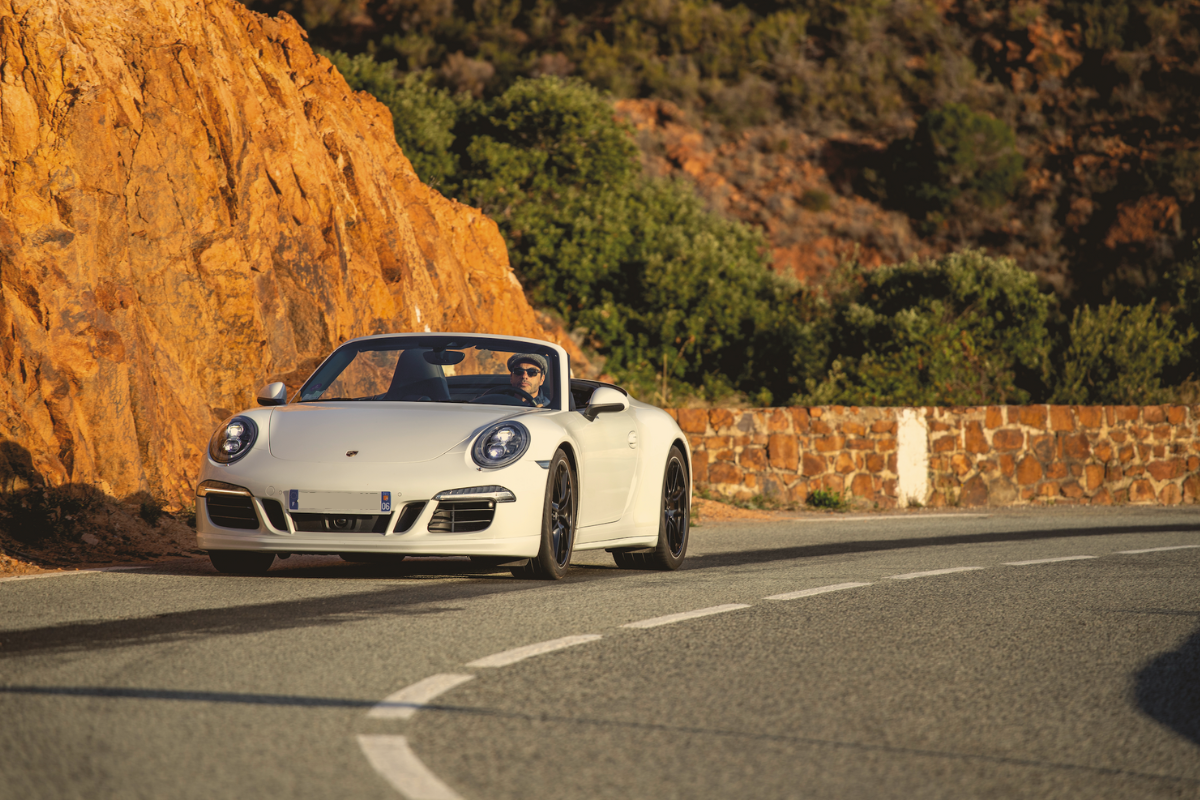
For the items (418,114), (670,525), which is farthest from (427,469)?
(418,114)

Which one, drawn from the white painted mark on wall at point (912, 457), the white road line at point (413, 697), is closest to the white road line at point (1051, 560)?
the white road line at point (413, 697)

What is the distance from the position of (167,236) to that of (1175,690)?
421 inches

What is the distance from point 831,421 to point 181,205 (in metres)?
9.77

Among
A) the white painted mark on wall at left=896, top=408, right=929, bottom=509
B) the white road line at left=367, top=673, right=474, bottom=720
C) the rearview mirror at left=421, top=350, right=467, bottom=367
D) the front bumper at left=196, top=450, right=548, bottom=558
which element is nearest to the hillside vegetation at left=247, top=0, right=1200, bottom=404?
the white painted mark on wall at left=896, top=408, right=929, bottom=509

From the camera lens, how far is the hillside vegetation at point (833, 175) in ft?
100

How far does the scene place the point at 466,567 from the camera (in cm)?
974

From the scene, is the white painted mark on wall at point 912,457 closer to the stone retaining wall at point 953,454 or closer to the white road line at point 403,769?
the stone retaining wall at point 953,454

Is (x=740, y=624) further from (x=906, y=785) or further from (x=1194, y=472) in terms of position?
(x=1194, y=472)

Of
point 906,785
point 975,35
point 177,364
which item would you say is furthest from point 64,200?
point 975,35

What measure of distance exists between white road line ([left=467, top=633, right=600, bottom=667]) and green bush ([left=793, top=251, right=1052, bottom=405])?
17945mm

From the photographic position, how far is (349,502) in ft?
25.4

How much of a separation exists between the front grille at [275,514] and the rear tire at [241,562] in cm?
61

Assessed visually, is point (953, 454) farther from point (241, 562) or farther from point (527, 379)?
point (241, 562)

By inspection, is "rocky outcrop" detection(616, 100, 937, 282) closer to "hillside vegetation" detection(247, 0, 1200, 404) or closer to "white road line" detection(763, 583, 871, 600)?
"hillside vegetation" detection(247, 0, 1200, 404)
